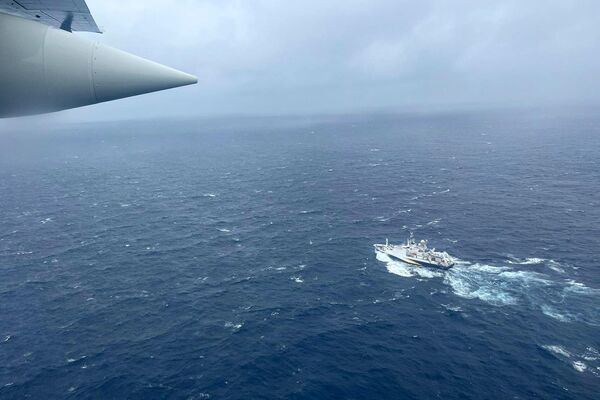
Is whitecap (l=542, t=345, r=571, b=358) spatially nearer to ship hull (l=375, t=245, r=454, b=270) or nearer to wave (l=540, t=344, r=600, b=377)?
wave (l=540, t=344, r=600, b=377)

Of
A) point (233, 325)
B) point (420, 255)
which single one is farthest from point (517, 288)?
point (233, 325)

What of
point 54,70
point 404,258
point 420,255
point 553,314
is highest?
point 54,70

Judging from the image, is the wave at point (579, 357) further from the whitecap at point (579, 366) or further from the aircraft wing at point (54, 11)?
the aircraft wing at point (54, 11)

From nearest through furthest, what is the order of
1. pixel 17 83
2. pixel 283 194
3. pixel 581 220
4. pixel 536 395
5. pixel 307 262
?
pixel 17 83
pixel 536 395
pixel 307 262
pixel 581 220
pixel 283 194

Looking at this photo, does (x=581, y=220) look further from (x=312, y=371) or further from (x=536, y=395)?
(x=312, y=371)

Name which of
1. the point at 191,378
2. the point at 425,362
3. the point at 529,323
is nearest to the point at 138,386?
the point at 191,378

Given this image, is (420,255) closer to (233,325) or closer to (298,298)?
(298,298)
